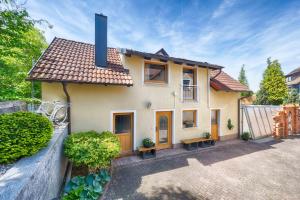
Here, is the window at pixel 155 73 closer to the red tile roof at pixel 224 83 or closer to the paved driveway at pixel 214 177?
the red tile roof at pixel 224 83

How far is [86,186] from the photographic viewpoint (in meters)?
4.66

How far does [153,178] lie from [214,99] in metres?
7.09

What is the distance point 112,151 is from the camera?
541cm

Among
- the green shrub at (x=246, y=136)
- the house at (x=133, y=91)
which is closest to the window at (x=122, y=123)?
the house at (x=133, y=91)

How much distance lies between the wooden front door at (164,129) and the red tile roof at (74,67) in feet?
10.1

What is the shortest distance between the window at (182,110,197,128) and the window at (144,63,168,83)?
2652 millimetres

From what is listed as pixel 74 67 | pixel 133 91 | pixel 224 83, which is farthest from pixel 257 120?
pixel 74 67

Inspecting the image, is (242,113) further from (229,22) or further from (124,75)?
(124,75)

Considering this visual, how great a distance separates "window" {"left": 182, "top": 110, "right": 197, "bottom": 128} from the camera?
9.49m

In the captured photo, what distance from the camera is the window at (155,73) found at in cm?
845

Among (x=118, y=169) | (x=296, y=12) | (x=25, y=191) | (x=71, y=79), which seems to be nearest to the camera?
(x=25, y=191)

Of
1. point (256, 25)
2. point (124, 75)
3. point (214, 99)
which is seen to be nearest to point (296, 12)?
A: point (256, 25)

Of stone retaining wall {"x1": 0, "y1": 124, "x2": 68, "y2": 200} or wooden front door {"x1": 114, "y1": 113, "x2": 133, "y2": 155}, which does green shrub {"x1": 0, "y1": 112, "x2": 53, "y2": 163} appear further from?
wooden front door {"x1": 114, "y1": 113, "x2": 133, "y2": 155}

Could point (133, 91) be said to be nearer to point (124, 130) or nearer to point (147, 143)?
point (124, 130)
